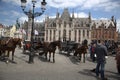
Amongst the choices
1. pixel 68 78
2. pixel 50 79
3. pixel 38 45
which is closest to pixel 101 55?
pixel 68 78

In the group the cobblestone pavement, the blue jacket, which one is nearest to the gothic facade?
the cobblestone pavement

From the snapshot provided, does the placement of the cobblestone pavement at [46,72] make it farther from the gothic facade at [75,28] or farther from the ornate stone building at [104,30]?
the gothic facade at [75,28]

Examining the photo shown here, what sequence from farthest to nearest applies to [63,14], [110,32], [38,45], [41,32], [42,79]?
[41,32], [63,14], [110,32], [38,45], [42,79]

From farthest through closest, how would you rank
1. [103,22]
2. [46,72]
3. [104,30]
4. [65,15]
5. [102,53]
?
[65,15] → [103,22] → [104,30] → [46,72] → [102,53]

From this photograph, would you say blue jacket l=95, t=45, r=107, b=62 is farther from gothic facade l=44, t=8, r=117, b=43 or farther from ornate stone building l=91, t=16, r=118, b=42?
gothic facade l=44, t=8, r=117, b=43

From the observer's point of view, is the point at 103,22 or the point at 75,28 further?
the point at 75,28

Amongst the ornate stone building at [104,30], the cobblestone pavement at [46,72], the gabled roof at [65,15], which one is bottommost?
the cobblestone pavement at [46,72]

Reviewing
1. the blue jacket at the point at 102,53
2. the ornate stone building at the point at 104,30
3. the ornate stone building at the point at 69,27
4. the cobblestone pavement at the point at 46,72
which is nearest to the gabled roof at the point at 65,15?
the ornate stone building at the point at 69,27

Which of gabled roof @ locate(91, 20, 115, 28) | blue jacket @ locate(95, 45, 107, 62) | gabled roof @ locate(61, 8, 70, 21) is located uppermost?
gabled roof @ locate(61, 8, 70, 21)

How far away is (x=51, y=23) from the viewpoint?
83.3 m

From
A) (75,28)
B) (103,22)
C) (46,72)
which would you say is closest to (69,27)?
(75,28)

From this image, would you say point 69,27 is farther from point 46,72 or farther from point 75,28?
point 46,72

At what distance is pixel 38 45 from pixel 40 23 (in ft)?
249

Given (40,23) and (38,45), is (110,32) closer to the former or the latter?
(40,23)
